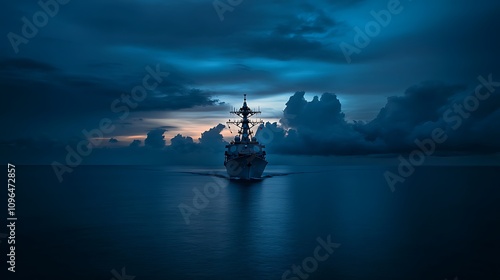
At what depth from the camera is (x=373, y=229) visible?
157 ft

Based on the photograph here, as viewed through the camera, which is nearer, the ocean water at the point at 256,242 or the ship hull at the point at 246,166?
the ocean water at the point at 256,242

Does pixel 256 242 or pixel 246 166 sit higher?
pixel 246 166

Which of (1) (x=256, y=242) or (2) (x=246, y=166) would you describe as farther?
(2) (x=246, y=166)

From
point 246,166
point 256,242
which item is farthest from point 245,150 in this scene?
point 256,242

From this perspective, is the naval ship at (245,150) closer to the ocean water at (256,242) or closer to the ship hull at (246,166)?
the ship hull at (246,166)

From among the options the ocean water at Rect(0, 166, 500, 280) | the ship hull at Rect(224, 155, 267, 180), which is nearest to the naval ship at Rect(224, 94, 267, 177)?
the ship hull at Rect(224, 155, 267, 180)

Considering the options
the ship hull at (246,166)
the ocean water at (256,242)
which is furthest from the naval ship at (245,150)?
the ocean water at (256,242)

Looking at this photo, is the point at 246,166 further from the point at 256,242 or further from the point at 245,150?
the point at 256,242

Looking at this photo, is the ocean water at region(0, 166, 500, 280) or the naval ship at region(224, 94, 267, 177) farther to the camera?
the naval ship at region(224, 94, 267, 177)

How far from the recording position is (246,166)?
400ft

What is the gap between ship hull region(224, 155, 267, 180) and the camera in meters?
119

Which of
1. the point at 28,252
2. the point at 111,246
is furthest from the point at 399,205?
the point at 28,252

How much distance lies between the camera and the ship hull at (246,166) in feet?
389

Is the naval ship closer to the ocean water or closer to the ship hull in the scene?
the ship hull
